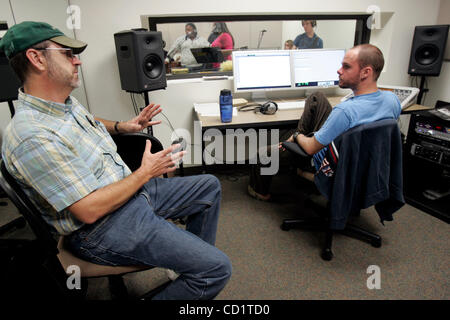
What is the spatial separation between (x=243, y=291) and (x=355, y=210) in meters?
0.77

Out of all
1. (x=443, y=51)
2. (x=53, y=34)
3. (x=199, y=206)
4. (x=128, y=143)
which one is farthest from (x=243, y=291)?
(x=443, y=51)

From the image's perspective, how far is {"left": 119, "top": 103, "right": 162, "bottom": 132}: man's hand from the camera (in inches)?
60.6

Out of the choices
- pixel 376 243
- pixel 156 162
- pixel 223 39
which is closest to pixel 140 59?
pixel 156 162

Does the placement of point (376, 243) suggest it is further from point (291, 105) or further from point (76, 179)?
point (76, 179)

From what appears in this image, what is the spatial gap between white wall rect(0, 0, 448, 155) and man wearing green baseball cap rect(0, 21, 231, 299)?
1.35 m

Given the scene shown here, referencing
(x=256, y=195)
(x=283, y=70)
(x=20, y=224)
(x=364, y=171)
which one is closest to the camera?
(x=364, y=171)

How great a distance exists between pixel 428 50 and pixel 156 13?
2.67 metres

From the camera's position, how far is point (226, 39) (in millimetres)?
4359

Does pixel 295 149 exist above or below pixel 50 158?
below

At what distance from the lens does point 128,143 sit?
5.01 feet

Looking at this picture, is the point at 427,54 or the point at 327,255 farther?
the point at 427,54

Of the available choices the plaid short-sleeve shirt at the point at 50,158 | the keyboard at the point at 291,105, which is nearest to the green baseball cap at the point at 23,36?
the plaid short-sleeve shirt at the point at 50,158

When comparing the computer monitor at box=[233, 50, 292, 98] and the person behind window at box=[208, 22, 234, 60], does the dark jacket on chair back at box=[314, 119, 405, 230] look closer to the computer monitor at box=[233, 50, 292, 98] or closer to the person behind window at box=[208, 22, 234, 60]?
the computer monitor at box=[233, 50, 292, 98]

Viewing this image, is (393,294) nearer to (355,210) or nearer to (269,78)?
(355,210)
